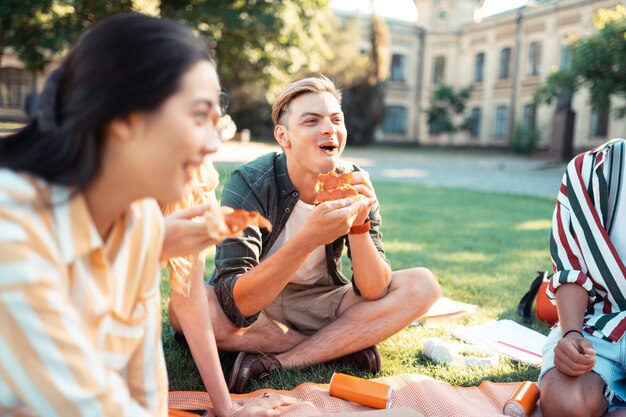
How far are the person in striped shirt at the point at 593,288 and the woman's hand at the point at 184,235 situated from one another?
1.72m

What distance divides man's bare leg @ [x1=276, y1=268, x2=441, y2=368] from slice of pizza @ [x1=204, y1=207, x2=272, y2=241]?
168cm

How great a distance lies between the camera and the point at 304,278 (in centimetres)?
342

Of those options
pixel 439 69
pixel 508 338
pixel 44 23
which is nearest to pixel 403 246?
pixel 508 338

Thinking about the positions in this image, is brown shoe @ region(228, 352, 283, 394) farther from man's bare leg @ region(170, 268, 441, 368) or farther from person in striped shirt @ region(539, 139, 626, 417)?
person in striped shirt @ region(539, 139, 626, 417)

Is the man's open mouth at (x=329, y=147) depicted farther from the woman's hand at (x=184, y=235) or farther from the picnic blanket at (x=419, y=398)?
the woman's hand at (x=184, y=235)

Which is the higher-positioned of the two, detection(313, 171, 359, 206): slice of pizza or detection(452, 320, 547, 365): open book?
detection(313, 171, 359, 206): slice of pizza

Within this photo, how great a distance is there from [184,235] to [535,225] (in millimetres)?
8482

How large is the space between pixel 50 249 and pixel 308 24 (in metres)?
20.6

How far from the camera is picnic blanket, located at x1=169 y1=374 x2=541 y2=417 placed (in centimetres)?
276

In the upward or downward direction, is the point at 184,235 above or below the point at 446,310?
above

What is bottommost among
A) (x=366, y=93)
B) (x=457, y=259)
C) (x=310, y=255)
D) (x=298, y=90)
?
(x=457, y=259)

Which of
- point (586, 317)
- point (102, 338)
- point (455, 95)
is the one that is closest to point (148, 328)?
point (102, 338)

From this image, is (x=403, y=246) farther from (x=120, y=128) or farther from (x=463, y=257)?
(x=120, y=128)

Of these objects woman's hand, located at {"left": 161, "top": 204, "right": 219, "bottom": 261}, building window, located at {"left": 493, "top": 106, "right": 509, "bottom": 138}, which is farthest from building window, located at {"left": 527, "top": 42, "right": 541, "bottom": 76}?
woman's hand, located at {"left": 161, "top": 204, "right": 219, "bottom": 261}
